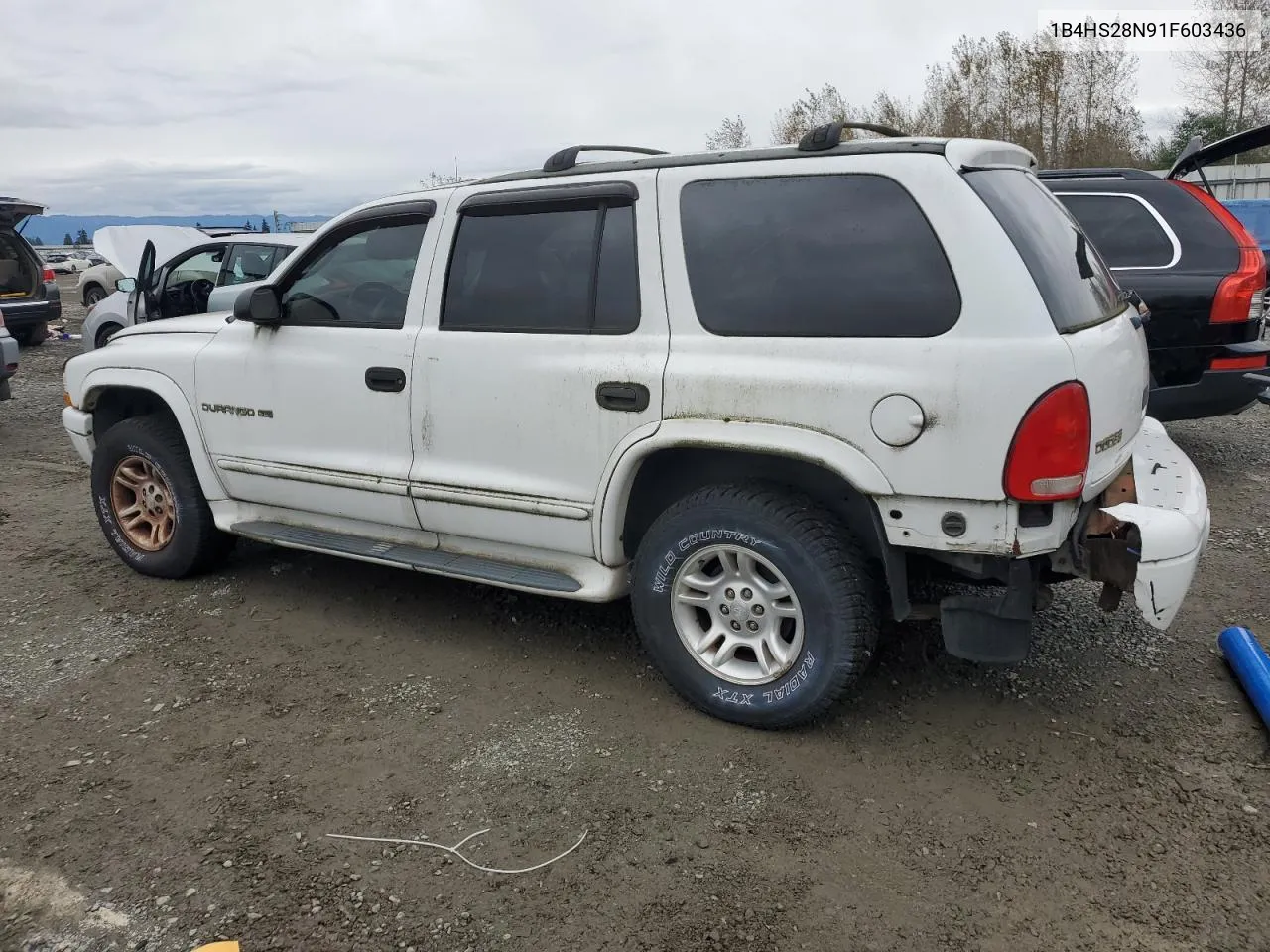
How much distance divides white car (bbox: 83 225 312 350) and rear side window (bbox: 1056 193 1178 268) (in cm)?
656

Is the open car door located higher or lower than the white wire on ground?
higher

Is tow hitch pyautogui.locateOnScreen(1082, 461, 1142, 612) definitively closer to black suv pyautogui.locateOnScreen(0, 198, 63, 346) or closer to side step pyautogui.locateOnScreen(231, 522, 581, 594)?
side step pyautogui.locateOnScreen(231, 522, 581, 594)

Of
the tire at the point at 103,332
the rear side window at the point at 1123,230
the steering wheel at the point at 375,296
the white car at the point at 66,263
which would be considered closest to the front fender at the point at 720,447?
the steering wheel at the point at 375,296

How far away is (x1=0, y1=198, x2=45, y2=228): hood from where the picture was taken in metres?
11.7

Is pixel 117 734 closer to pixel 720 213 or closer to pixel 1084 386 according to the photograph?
pixel 720 213

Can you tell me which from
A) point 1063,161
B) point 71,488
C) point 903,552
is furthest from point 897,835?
point 1063,161

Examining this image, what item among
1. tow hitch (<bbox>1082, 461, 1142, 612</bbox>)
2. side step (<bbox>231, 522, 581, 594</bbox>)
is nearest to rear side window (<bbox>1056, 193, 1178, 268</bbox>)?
tow hitch (<bbox>1082, 461, 1142, 612</bbox>)

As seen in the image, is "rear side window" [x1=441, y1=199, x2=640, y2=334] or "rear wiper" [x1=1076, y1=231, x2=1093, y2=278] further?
"rear side window" [x1=441, y1=199, x2=640, y2=334]

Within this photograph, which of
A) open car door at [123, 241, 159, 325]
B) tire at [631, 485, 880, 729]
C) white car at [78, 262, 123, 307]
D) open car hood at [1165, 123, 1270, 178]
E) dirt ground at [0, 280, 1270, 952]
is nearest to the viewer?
dirt ground at [0, 280, 1270, 952]

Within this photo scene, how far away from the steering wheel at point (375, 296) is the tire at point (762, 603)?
1500 millimetres

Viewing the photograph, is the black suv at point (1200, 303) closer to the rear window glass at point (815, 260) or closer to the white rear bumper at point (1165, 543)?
the white rear bumper at point (1165, 543)

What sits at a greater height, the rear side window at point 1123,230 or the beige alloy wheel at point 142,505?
the rear side window at point 1123,230

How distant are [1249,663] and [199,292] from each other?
968cm

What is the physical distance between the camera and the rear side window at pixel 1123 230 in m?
5.99
